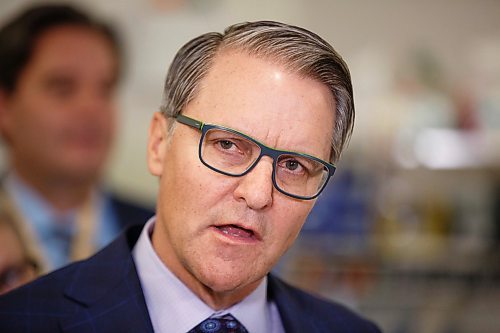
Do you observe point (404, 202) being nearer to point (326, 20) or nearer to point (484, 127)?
point (484, 127)

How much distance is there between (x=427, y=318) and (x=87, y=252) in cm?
142

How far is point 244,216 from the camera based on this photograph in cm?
113

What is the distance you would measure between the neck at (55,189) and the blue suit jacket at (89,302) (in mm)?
1479

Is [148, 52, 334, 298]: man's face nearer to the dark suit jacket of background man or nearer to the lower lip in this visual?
the lower lip

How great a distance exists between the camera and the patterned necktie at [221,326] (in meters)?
1.23

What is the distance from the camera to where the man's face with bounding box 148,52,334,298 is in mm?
1126

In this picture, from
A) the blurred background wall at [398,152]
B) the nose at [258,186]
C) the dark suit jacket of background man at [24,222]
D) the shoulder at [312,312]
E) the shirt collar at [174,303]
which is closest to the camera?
the nose at [258,186]

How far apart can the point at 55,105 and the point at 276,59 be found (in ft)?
5.71

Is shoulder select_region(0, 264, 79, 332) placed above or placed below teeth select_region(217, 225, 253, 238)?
below

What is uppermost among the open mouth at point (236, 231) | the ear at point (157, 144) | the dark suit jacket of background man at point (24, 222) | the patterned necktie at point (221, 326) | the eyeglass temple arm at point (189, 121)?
the eyeglass temple arm at point (189, 121)

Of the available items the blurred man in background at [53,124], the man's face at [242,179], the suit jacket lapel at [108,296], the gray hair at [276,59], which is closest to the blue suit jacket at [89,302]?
the suit jacket lapel at [108,296]

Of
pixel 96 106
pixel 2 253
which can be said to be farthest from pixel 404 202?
pixel 2 253

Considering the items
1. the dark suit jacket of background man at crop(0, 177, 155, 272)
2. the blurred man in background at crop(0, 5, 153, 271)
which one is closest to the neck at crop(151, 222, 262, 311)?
the dark suit jacket of background man at crop(0, 177, 155, 272)

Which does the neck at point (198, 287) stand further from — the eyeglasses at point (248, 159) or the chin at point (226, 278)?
the eyeglasses at point (248, 159)
